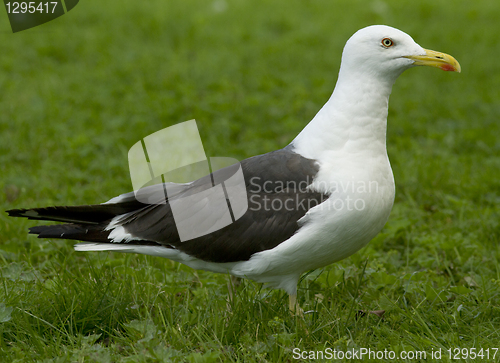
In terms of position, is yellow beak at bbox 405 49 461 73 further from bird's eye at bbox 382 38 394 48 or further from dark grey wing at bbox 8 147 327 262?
dark grey wing at bbox 8 147 327 262

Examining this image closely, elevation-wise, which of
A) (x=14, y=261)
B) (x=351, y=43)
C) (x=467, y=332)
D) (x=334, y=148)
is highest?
(x=351, y=43)

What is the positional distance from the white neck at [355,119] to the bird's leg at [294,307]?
0.86 meters

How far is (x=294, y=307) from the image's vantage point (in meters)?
3.43

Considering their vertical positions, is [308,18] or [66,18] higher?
[66,18]

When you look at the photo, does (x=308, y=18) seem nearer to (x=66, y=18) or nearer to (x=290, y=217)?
(x=66, y=18)

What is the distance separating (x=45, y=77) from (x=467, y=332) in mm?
6651

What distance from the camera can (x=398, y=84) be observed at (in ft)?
26.7

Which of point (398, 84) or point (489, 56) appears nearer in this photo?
point (398, 84)

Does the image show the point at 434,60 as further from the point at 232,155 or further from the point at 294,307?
the point at 232,155

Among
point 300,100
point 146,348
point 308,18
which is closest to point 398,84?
point 300,100

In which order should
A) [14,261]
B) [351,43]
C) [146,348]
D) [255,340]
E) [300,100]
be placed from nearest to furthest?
[146,348], [255,340], [351,43], [14,261], [300,100]

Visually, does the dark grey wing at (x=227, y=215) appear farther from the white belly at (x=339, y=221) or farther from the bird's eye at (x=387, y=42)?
the bird's eye at (x=387, y=42)

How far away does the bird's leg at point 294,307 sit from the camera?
3.36 m

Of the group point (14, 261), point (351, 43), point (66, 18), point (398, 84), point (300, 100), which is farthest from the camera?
point (66, 18)
